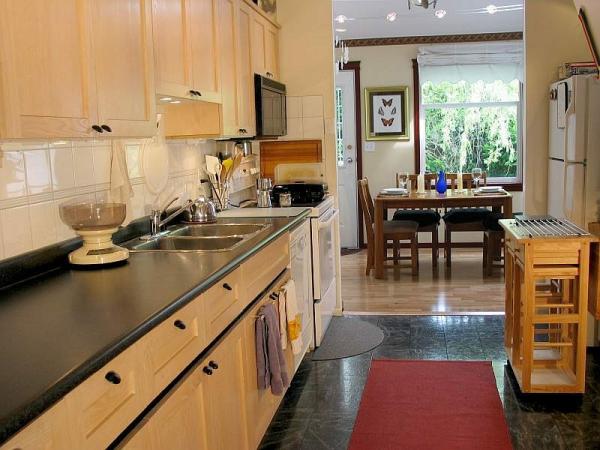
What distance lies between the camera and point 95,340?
1.46 metres

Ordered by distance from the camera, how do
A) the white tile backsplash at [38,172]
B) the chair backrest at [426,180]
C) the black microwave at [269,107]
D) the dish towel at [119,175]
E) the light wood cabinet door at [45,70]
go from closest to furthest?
1. the light wood cabinet door at [45,70]
2. the white tile backsplash at [38,172]
3. the dish towel at [119,175]
4. the black microwave at [269,107]
5. the chair backrest at [426,180]

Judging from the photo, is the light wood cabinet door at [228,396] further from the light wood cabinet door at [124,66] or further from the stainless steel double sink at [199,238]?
the light wood cabinet door at [124,66]

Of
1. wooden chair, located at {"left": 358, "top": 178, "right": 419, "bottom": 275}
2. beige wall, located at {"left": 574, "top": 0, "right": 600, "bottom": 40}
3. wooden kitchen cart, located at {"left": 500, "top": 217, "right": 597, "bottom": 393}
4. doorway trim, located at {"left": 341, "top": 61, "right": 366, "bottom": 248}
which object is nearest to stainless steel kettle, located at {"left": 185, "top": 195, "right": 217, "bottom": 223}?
wooden kitchen cart, located at {"left": 500, "top": 217, "right": 597, "bottom": 393}

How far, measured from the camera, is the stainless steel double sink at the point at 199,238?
2.80 m

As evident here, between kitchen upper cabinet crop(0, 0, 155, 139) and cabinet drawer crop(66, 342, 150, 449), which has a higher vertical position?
kitchen upper cabinet crop(0, 0, 155, 139)

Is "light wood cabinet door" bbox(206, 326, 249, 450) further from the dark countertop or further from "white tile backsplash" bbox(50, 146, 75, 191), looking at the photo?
"white tile backsplash" bbox(50, 146, 75, 191)

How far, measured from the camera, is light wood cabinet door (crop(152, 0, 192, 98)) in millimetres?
2574

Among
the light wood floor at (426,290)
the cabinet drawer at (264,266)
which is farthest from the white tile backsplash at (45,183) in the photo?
the light wood floor at (426,290)

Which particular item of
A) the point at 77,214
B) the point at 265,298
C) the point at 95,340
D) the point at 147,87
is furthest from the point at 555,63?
the point at 95,340

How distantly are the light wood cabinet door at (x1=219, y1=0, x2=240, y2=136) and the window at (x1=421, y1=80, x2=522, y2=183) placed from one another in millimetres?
4446

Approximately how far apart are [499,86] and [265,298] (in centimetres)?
563

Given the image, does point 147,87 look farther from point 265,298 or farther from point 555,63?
point 555,63

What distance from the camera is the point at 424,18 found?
6707mm

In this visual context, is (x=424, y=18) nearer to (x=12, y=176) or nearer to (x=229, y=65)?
(x=229, y=65)
